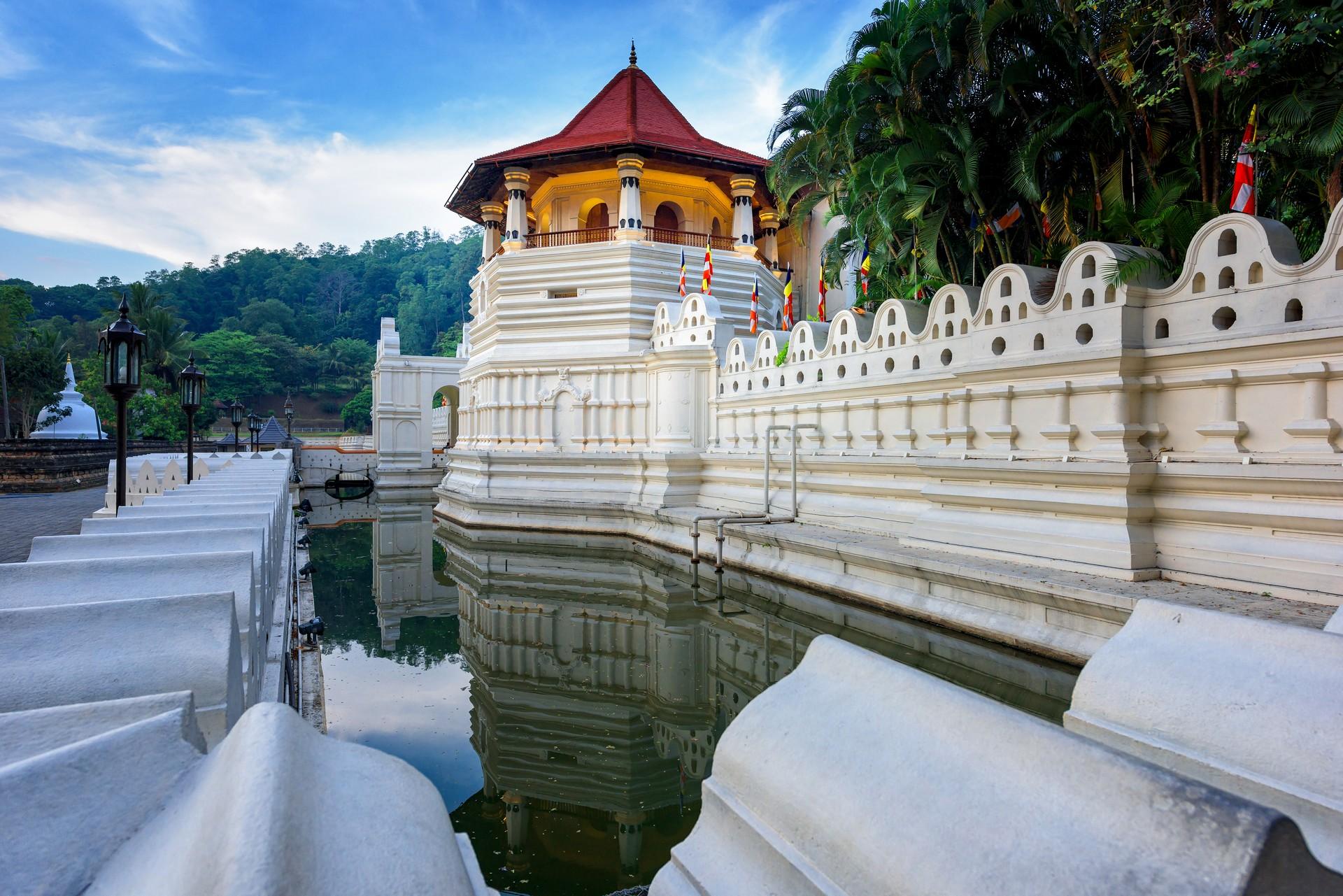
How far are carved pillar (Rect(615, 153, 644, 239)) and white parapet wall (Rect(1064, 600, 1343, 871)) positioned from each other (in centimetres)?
1571

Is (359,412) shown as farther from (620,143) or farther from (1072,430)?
(1072,430)

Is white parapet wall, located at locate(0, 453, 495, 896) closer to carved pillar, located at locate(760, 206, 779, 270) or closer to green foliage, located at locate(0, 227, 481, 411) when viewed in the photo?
carved pillar, located at locate(760, 206, 779, 270)

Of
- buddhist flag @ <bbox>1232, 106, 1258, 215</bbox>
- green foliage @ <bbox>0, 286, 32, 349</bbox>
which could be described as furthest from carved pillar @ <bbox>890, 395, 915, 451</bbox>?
green foliage @ <bbox>0, 286, 32, 349</bbox>

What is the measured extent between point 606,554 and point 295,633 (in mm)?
6355

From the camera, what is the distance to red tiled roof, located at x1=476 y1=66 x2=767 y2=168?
17.0 m

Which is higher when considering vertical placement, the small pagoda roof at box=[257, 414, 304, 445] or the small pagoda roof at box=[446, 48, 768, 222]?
the small pagoda roof at box=[446, 48, 768, 222]

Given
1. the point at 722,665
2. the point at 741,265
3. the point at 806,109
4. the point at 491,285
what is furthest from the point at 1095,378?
the point at 491,285

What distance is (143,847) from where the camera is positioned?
4.32 ft

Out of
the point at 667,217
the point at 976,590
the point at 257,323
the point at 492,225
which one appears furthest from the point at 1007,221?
the point at 257,323

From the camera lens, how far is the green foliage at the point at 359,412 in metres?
55.2

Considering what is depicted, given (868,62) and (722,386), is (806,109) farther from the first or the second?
(722,386)

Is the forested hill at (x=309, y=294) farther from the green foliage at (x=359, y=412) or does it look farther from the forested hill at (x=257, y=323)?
the green foliage at (x=359, y=412)

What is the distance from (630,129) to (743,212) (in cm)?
322

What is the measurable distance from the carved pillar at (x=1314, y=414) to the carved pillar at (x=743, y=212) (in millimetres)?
13277
